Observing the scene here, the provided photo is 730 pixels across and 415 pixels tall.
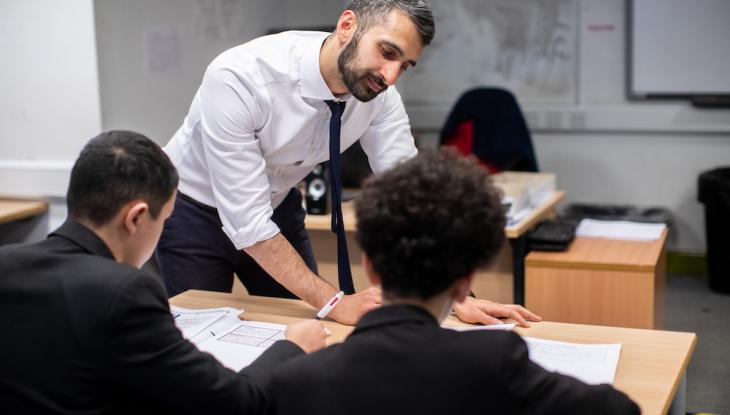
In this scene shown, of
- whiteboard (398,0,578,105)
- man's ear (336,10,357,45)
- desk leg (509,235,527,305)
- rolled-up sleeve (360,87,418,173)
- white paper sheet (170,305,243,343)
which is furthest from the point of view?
whiteboard (398,0,578,105)

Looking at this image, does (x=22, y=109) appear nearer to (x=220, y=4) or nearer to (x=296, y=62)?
(x=220, y=4)

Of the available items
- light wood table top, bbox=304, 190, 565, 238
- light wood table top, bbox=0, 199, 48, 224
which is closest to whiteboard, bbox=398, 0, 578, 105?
light wood table top, bbox=304, 190, 565, 238

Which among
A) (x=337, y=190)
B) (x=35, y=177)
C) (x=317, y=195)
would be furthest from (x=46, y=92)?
(x=337, y=190)

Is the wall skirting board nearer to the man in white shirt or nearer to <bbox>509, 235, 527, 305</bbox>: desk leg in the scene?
the man in white shirt

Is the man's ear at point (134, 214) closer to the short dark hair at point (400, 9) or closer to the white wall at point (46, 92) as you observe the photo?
the short dark hair at point (400, 9)

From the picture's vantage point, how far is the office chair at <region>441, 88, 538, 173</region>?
4285 mm

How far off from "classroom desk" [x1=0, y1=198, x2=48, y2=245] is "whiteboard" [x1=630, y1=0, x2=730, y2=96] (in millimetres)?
3179

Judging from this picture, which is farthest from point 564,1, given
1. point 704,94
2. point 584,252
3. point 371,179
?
point 371,179

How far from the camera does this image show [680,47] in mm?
4664

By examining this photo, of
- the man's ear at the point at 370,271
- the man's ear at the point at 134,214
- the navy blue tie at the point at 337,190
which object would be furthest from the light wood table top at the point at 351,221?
the man's ear at the point at 370,271

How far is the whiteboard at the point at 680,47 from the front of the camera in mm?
4590

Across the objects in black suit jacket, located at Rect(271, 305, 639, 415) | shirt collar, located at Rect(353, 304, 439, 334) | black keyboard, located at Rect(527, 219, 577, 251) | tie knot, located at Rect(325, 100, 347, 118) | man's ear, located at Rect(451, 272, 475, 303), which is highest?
tie knot, located at Rect(325, 100, 347, 118)

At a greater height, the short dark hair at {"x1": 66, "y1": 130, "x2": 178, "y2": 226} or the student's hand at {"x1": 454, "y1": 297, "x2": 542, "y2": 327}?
the short dark hair at {"x1": 66, "y1": 130, "x2": 178, "y2": 226}

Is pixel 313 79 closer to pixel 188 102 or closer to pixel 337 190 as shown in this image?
pixel 337 190
